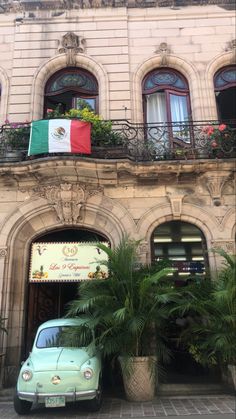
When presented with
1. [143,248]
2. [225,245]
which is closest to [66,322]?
[143,248]

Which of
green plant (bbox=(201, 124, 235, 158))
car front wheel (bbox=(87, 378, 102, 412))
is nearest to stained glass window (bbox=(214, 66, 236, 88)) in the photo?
green plant (bbox=(201, 124, 235, 158))

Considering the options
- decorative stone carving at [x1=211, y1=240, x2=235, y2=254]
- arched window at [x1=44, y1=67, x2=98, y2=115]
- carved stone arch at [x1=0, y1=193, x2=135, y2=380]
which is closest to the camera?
carved stone arch at [x1=0, y1=193, x2=135, y2=380]

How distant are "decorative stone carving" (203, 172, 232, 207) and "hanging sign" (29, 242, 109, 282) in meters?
3.36

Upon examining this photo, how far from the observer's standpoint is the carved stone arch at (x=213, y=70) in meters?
10.9

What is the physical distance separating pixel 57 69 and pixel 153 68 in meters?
3.10

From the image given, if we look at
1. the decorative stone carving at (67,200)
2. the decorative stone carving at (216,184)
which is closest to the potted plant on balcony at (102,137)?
the decorative stone carving at (67,200)

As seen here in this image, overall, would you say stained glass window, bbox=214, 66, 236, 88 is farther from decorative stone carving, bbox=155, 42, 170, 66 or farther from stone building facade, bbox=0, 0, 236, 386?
decorative stone carving, bbox=155, 42, 170, 66

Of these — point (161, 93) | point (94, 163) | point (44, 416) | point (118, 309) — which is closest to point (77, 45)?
point (161, 93)

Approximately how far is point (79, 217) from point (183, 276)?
323cm

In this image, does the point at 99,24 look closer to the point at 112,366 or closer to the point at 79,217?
the point at 79,217

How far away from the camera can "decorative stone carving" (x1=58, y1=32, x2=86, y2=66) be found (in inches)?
454

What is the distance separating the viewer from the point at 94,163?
925 centimetres

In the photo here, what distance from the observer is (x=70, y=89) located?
11.6m

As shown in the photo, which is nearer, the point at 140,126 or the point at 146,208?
the point at 146,208
